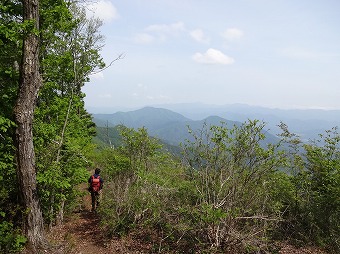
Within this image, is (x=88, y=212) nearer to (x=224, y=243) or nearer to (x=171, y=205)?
(x=171, y=205)

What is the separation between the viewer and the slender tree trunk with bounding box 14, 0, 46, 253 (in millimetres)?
7391

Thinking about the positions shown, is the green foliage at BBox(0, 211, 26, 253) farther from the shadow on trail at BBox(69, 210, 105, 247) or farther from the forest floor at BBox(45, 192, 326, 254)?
the shadow on trail at BBox(69, 210, 105, 247)

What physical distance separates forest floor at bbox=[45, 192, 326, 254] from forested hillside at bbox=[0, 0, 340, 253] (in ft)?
0.36

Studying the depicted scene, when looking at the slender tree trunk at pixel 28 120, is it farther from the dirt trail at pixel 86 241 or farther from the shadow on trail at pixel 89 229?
the shadow on trail at pixel 89 229

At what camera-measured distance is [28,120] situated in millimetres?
7562

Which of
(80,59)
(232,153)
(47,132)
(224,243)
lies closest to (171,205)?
(224,243)

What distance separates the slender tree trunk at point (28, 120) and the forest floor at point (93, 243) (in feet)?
4.45

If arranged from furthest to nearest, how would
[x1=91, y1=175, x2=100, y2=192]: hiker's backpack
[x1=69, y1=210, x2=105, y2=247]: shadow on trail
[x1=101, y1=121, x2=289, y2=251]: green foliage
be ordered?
[x1=91, y1=175, x2=100, y2=192]: hiker's backpack, [x1=69, y1=210, x2=105, y2=247]: shadow on trail, [x1=101, y1=121, x2=289, y2=251]: green foliage

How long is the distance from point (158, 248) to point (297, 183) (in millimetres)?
6522

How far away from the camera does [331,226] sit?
34.4 ft

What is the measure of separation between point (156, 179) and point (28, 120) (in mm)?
4915

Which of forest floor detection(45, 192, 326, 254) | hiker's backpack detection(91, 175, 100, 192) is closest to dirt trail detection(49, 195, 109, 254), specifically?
forest floor detection(45, 192, 326, 254)

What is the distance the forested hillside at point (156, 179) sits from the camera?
7.73 m

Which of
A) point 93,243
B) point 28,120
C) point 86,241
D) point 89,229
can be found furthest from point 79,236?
point 28,120
